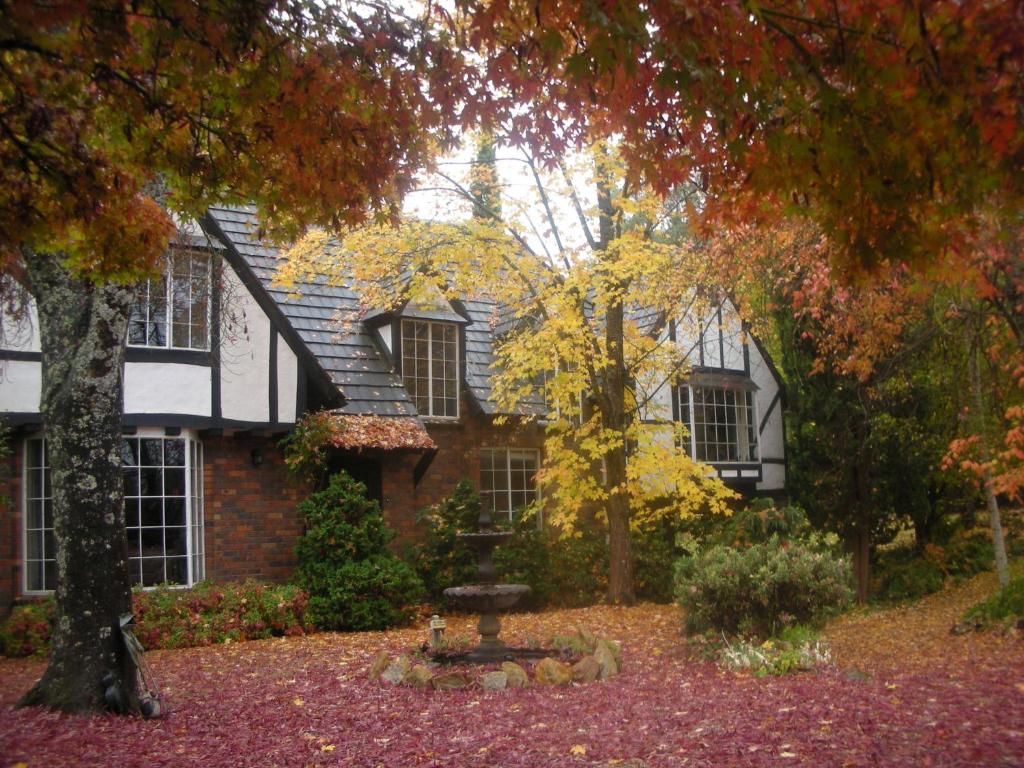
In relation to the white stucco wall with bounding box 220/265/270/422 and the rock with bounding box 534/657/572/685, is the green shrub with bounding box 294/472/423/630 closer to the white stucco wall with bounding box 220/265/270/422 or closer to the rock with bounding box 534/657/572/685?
the white stucco wall with bounding box 220/265/270/422

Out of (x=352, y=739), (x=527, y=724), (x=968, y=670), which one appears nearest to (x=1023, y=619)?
(x=968, y=670)

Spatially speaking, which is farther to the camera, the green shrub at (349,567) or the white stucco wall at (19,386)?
the green shrub at (349,567)

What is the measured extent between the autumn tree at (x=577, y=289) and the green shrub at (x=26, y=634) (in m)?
5.57

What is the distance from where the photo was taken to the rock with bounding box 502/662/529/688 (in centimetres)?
940

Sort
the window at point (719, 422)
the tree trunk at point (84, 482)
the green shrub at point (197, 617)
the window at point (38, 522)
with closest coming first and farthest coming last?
the tree trunk at point (84, 482), the green shrub at point (197, 617), the window at point (38, 522), the window at point (719, 422)

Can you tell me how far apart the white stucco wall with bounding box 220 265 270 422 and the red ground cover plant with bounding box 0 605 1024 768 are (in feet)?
14.9

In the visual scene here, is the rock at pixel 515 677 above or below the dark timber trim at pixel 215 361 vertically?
Answer: below

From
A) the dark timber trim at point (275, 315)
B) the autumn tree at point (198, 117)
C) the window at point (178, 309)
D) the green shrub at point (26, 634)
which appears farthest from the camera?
the dark timber trim at point (275, 315)

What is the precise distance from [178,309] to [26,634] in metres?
4.84

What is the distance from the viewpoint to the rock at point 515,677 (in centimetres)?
940

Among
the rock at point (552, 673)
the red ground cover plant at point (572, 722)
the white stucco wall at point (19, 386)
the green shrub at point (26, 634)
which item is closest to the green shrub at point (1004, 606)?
the red ground cover plant at point (572, 722)

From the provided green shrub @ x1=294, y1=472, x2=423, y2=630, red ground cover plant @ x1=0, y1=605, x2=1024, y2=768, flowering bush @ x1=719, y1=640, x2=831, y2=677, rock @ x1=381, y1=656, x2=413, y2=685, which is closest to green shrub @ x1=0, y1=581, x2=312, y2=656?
→ green shrub @ x1=294, y1=472, x2=423, y2=630

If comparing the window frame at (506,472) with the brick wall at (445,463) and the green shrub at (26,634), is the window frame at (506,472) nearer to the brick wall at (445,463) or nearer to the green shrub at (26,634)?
the brick wall at (445,463)

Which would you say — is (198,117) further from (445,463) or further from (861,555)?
(861,555)
